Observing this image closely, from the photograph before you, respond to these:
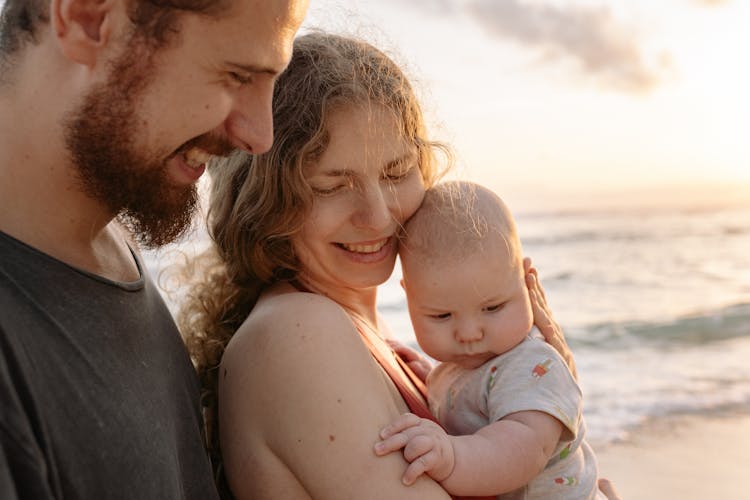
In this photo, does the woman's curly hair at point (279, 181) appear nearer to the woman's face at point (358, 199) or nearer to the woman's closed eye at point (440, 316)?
the woman's face at point (358, 199)

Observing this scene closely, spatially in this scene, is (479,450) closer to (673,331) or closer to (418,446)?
(418,446)

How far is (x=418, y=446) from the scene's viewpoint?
7.37 feet

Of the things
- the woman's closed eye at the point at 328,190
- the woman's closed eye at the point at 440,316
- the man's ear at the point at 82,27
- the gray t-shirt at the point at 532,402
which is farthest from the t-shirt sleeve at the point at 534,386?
the man's ear at the point at 82,27

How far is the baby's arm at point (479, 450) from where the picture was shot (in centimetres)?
225

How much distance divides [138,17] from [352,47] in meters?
0.85

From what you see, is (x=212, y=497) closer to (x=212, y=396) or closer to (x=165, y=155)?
(x=212, y=396)

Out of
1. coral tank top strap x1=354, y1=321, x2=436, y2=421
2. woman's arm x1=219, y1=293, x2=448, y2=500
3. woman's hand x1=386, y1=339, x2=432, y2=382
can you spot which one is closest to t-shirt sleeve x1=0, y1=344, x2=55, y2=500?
woman's arm x1=219, y1=293, x2=448, y2=500

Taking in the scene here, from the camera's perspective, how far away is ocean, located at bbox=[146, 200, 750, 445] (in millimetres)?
7574

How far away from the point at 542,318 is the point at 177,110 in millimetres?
1384

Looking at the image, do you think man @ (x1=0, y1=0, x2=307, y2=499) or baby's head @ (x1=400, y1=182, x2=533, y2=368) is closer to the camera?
man @ (x1=0, y1=0, x2=307, y2=499)

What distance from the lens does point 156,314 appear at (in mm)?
2346

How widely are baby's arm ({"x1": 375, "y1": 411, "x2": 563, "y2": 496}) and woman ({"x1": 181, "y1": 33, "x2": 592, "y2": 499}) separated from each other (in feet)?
0.16

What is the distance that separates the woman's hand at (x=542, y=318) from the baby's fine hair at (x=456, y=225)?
0.12m

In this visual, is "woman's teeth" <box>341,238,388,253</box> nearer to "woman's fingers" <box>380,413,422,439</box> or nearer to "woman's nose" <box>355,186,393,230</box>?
"woman's nose" <box>355,186,393,230</box>
